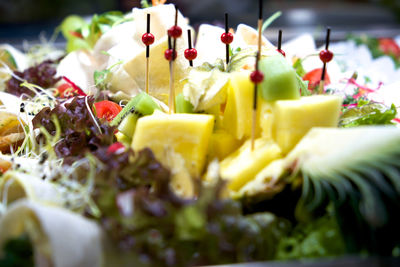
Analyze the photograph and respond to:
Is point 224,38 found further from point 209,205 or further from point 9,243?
point 9,243

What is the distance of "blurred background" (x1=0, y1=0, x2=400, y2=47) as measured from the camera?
2721mm

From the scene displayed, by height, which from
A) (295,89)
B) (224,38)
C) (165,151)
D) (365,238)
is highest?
(224,38)

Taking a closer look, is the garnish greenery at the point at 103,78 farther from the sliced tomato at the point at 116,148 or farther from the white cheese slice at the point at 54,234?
the white cheese slice at the point at 54,234

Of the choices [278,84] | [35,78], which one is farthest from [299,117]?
[35,78]

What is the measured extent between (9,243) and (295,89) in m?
0.69

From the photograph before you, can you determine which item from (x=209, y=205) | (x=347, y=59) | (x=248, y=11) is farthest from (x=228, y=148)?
(x=248, y=11)

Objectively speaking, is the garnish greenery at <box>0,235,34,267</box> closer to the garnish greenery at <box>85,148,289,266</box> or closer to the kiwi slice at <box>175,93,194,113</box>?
the garnish greenery at <box>85,148,289,266</box>

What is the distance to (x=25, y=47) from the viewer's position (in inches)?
91.4

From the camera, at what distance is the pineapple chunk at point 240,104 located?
95cm

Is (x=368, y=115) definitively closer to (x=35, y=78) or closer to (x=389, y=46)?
(x=35, y=78)

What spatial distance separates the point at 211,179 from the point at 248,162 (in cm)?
10

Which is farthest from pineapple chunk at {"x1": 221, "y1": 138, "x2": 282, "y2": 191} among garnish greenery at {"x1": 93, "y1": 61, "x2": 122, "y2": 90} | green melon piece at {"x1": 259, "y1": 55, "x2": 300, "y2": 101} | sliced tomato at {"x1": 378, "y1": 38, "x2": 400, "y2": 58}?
sliced tomato at {"x1": 378, "y1": 38, "x2": 400, "y2": 58}

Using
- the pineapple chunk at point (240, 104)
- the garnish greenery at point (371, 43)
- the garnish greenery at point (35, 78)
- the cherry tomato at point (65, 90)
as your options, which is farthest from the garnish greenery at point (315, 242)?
the garnish greenery at point (371, 43)

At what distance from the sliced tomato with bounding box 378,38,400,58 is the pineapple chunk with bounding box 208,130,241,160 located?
196 centimetres
